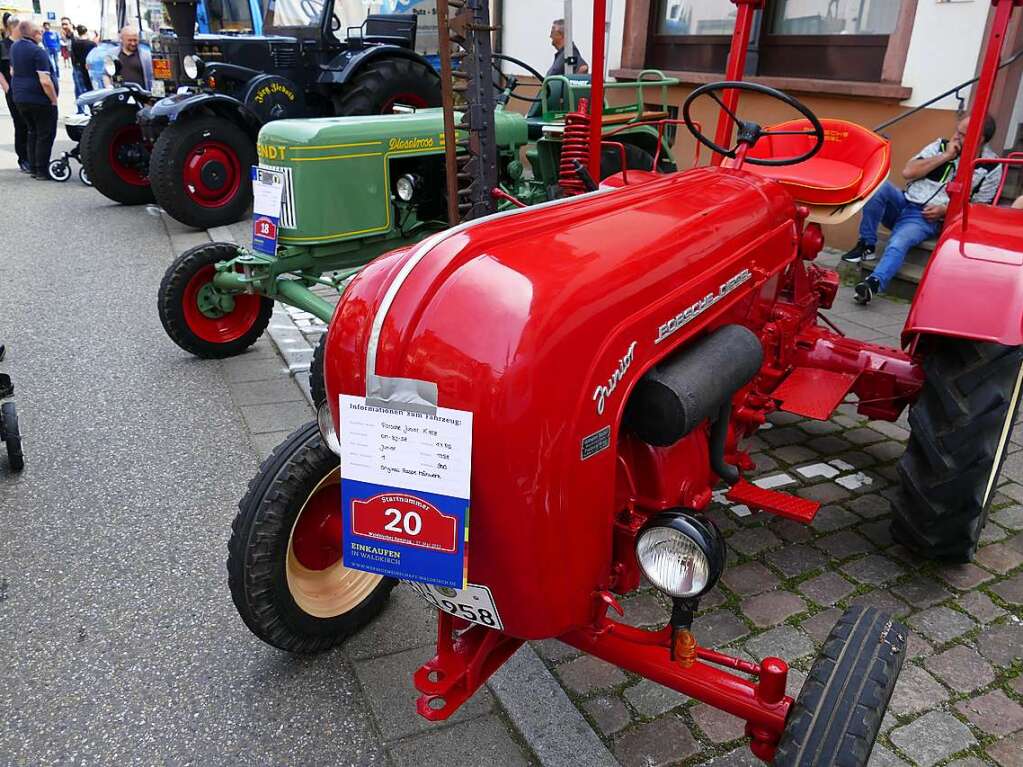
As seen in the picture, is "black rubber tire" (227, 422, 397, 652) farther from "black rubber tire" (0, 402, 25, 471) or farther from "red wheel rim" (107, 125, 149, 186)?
"red wheel rim" (107, 125, 149, 186)

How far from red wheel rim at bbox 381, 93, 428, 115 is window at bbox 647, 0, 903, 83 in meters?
2.71

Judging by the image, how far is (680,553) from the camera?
1.56 m

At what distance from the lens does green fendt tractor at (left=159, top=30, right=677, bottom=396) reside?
408cm

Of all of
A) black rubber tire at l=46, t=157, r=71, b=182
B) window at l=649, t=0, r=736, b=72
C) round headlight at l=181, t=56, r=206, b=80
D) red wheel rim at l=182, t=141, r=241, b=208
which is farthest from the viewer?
black rubber tire at l=46, t=157, r=71, b=182

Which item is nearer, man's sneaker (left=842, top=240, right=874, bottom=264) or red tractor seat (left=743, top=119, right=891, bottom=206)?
red tractor seat (left=743, top=119, right=891, bottom=206)

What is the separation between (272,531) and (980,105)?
2469 millimetres

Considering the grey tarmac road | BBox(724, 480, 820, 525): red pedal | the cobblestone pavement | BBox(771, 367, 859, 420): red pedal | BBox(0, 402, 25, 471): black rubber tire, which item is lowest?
the grey tarmac road

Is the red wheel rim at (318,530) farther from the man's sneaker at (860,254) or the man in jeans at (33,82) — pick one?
the man in jeans at (33,82)

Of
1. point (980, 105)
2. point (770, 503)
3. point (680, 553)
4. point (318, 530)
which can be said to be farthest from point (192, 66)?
point (680, 553)

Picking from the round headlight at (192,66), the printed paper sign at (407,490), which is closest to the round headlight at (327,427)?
the printed paper sign at (407,490)

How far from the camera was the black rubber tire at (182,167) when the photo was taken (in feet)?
21.6

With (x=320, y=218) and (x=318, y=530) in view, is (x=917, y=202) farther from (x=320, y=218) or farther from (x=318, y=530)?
(x=318, y=530)

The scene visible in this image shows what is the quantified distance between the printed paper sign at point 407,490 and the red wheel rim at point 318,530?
676 mm

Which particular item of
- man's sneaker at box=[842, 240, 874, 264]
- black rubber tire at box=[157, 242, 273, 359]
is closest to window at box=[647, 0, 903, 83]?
man's sneaker at box=[842, 240, 874, 264]
